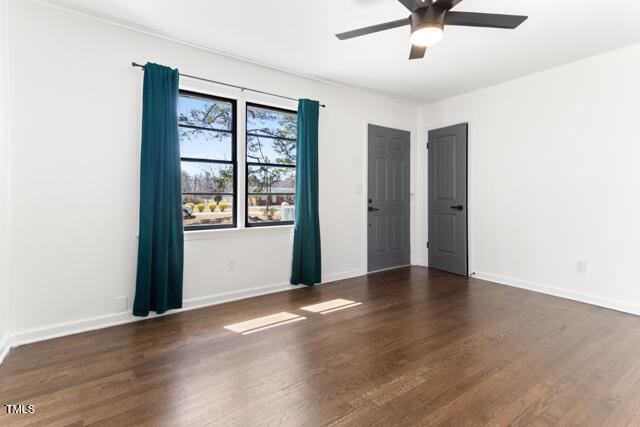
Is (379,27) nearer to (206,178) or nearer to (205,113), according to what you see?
(205,113)

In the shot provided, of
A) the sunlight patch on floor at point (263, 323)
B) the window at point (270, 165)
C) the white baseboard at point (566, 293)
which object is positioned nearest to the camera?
the sunlight patch on floor at point (263, 323)

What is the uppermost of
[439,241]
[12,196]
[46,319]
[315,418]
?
[12,196]

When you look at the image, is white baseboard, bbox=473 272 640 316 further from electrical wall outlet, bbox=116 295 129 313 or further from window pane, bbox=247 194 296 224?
electrical wall outlet, bbox=116 295 129 313

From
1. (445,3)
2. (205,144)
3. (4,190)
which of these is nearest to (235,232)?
(205,144)

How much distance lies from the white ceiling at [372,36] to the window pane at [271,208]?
5.15 feet

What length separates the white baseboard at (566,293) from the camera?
3.45 m

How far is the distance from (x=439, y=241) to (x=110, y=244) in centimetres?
441

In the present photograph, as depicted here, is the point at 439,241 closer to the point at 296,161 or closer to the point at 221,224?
the point at 296,161

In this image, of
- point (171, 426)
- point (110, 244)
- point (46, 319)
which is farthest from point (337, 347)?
point (46, 319)

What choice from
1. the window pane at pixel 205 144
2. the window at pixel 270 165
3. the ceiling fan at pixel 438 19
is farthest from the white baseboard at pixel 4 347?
the ceiling fan at pixel 438 19

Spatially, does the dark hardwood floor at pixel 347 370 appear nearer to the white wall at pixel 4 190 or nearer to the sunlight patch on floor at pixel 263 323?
the sunlight patch on floor at pixel 263 323

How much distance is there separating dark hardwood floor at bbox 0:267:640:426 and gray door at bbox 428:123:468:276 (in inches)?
→ 64.5

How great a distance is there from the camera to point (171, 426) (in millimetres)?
1719

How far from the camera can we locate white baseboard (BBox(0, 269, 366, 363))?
2.66m
